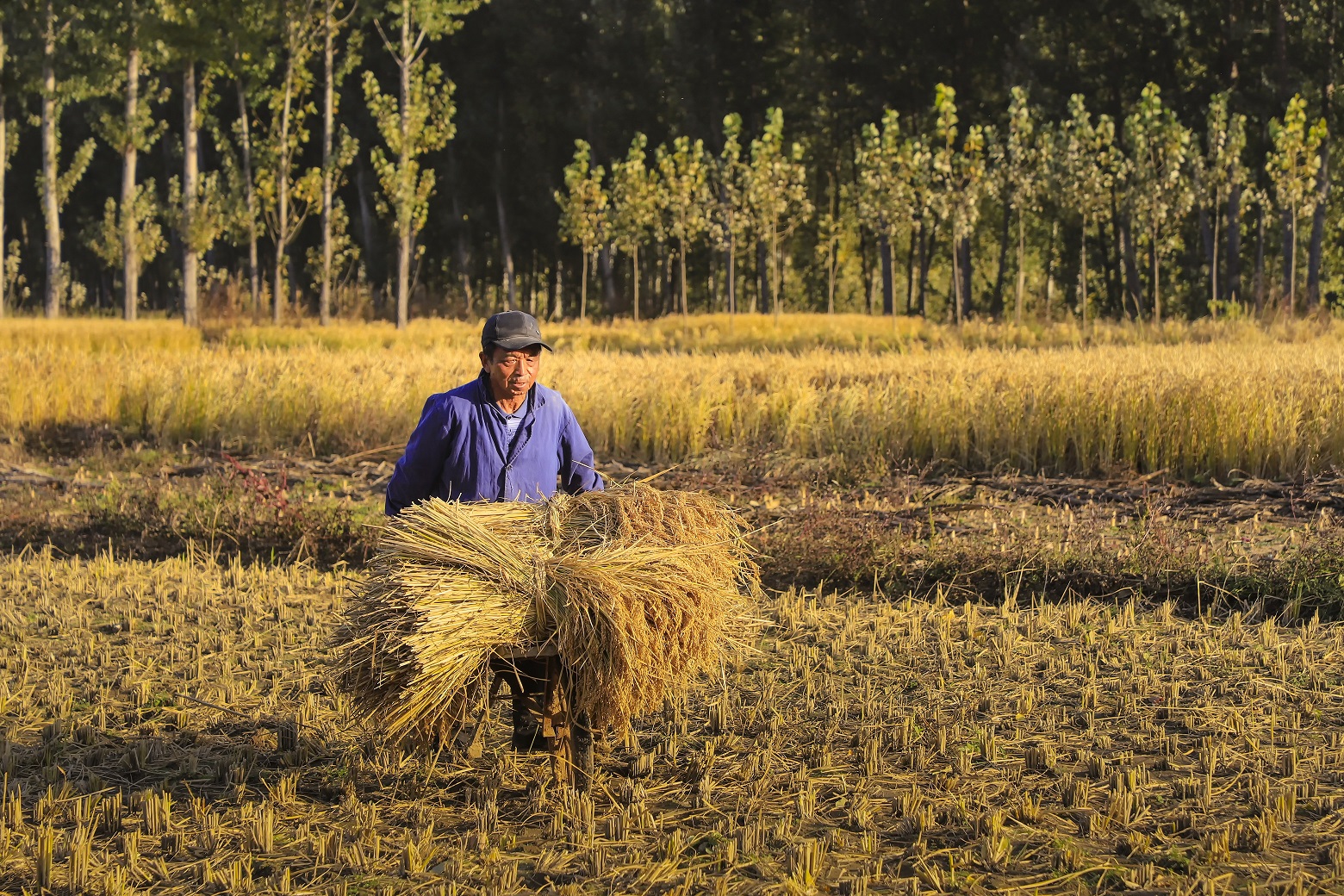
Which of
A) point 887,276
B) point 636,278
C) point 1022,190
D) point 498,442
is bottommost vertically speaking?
point 498,442

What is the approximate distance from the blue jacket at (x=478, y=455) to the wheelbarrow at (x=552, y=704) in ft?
1.96

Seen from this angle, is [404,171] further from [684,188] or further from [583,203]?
[583,203]

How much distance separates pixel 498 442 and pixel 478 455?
0.29 feet

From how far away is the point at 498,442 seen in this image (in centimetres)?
498

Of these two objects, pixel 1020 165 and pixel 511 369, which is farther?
pixel 1020 165

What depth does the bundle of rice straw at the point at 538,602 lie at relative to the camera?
4281 mm

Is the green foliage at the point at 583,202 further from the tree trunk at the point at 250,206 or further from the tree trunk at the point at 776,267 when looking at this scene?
the tree trunk at the point at 250,206

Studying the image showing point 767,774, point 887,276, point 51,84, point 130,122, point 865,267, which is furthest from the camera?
point 865,267

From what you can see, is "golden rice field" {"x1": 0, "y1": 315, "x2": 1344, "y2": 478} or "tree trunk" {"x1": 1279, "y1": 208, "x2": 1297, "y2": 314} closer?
"golden rice field" {"x1": 0, "y1": 315, "x2": 1344, "y2": 478}

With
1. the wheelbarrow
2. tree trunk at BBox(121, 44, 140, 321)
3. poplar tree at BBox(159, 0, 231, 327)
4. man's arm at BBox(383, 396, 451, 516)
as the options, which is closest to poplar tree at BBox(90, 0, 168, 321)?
tree trunk at BBox(121, 44, 140, 321)

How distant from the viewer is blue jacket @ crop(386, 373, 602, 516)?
491 cm

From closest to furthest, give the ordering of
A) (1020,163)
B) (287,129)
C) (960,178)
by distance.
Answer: (287,129)
(1020,163)
(960,178)

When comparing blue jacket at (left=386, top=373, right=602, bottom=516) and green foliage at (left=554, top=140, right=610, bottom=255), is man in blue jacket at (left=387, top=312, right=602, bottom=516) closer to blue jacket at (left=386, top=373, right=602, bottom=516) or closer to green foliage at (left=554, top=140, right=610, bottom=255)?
blue jacket at (left=386, top=373, right=602, bottom=516)

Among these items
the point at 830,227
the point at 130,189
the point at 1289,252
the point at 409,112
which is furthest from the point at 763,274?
the point at 130,189
